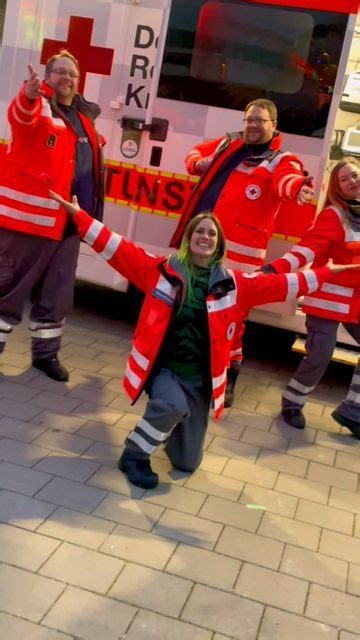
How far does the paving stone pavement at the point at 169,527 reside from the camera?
2.52 meters

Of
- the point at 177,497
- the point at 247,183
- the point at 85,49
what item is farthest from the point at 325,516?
the point at 85,49

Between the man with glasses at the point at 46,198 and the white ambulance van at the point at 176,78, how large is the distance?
0.71 m

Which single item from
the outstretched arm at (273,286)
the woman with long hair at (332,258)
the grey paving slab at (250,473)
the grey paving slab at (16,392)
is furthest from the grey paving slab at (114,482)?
the woman with long hair at (332,258)

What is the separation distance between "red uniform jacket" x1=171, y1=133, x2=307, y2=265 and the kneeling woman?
832mm

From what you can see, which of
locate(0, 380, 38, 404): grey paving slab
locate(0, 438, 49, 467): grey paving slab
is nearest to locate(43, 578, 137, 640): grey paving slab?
locate(0, 438, 49, 467): grey paving slab

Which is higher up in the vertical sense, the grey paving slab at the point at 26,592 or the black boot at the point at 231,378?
the black boot at the point at 231,378

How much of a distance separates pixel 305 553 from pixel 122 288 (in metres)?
2.65

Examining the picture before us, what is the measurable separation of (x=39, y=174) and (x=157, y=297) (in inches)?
46.9

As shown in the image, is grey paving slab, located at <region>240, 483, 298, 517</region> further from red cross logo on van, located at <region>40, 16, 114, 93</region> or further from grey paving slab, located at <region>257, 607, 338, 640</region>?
red cross logo on van, located at <region>40, 16, 114, 93</region>

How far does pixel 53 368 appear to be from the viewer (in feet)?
14.5

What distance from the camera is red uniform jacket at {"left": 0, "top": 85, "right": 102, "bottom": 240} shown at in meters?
4.00

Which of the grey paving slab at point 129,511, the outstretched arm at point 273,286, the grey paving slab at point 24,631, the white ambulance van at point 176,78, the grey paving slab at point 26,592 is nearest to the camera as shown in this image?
the grey paving slab at point 24,631

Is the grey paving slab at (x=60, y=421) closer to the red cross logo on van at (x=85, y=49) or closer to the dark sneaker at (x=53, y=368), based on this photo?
the dark sneaker at (x=53, y=368)

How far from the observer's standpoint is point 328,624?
2.62m
